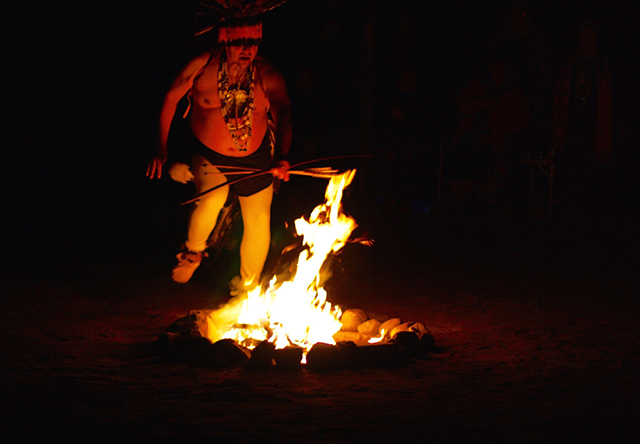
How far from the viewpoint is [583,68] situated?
1223cm

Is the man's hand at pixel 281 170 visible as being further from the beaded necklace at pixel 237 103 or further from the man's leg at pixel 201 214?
the man's leg at pixel 201 214

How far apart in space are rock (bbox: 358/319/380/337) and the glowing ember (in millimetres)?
176

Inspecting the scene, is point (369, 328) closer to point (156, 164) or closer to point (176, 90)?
point (156, 164)

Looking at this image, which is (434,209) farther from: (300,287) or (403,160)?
(300,287)

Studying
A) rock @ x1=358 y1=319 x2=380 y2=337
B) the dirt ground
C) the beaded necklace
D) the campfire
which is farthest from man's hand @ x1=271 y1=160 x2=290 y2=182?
the dirt ground

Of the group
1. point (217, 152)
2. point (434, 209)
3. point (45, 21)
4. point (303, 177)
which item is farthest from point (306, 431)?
point (303, 177)

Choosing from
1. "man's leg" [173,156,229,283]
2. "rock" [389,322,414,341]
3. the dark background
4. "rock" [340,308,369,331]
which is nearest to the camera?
"rock" [389,322,414,341]

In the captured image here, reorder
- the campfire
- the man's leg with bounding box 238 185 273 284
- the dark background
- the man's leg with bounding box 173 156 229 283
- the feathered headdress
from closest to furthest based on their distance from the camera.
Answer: the campfire
the feathered headdress
the man's leg with bounding box 173 156 229 283
the man's leg with bounding box 238 185 273 284
the dark background

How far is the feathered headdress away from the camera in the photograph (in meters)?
5.53

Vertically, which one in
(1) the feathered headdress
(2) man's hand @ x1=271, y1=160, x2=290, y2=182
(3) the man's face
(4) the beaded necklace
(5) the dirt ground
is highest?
(1) the feathered headdress

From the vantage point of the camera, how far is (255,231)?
605 centimetres

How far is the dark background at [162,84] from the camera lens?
411 inches

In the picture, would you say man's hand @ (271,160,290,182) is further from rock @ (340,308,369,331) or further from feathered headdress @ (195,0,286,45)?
rock @ (340,308,369,331)

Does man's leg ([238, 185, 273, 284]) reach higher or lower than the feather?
lower
